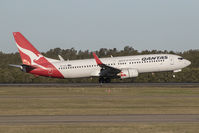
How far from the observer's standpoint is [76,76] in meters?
59.8

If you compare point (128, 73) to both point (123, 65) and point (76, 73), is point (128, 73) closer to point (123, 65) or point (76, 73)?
point (123, 65)

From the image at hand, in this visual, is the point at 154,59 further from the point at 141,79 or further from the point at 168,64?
the point at 141,79

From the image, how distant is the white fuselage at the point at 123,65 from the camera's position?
58844 mm

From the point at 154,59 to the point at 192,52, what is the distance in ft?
190

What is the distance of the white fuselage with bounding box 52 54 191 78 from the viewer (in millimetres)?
58844
